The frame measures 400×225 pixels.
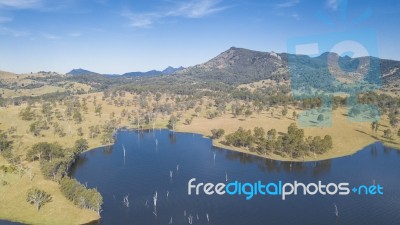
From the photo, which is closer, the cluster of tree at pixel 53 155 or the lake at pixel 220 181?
the lake at pixel 220 181

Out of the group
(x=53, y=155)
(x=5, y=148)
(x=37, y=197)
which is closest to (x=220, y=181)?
(x=37, y=197)

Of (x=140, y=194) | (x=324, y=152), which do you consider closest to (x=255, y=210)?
(x=140, y=194)

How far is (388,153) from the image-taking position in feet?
555

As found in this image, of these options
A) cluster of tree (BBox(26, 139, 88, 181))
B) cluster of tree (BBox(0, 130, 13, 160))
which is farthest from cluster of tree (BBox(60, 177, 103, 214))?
cluster of tree (BBox(0, 130, 13, 160))

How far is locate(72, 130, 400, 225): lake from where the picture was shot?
320 feet

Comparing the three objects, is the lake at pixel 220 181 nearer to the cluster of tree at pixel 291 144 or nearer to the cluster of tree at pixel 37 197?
the cluster of tree at pixel 291 144

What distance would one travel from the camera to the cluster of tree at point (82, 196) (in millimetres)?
98444

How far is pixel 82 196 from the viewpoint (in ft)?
330

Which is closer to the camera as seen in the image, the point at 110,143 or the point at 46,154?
the point at 46,154

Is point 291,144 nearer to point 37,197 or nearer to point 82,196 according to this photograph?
point 82,196

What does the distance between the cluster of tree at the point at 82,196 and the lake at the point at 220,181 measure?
3773mm

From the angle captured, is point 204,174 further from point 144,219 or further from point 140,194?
point 144,219

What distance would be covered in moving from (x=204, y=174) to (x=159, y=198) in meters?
29.9

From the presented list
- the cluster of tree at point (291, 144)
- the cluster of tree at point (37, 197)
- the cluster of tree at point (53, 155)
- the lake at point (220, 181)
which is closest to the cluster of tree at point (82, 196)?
the lake at point (220, 181)
